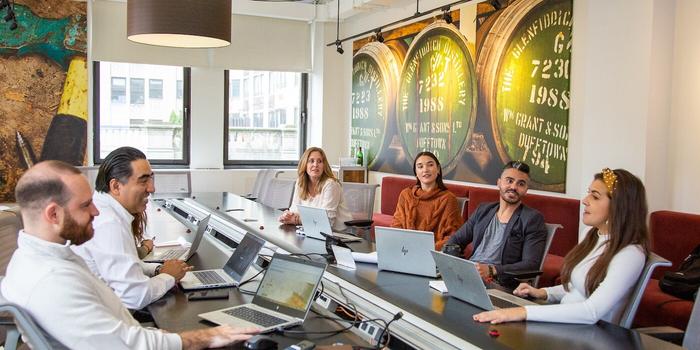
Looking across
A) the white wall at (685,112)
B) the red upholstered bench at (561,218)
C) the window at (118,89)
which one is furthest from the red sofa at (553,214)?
the window at (118,89)

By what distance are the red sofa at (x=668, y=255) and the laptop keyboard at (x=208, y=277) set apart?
94.3 inches

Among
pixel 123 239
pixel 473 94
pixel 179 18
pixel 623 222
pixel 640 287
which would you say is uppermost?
pixel 179 18

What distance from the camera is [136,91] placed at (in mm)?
8359

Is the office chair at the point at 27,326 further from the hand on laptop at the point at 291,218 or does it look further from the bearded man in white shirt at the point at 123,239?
the hand on laptop at the point at 291,218

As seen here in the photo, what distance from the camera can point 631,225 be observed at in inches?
96.0

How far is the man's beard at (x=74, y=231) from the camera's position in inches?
69.2

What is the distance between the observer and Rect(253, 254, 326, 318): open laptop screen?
2.24 metres

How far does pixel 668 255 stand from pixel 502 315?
2.78 m

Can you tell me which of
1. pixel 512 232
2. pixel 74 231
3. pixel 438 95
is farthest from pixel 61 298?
pixel 438 95

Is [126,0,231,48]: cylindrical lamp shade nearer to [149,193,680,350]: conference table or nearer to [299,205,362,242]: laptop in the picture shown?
[299,205,362,242]: laptop

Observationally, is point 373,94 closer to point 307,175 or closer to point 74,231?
point 307,175

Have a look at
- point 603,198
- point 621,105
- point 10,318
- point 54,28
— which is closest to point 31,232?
point 10,318

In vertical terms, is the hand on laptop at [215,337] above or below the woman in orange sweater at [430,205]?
below

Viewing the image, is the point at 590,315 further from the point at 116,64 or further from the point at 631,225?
the point at 116,64
